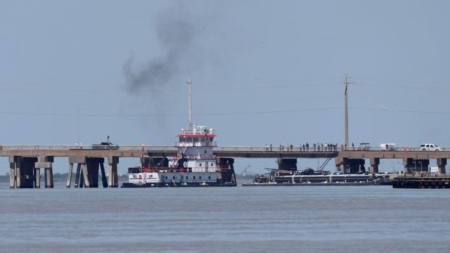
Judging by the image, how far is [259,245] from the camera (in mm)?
74250

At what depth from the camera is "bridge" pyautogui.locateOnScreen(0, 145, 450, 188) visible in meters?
190

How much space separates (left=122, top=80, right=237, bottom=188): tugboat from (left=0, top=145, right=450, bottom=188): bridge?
9.44 ft

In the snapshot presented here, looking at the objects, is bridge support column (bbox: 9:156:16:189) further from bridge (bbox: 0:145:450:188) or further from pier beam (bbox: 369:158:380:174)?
pier beam (bbox: 369:158:380:174)

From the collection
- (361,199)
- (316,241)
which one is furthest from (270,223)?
(361,199)

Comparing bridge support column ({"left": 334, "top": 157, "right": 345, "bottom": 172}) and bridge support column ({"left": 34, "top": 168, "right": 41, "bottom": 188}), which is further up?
bridge support column ({"left": 334, "top": 157, "right": 345, "bottom": 172})

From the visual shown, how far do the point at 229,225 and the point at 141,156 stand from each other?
101140 mm

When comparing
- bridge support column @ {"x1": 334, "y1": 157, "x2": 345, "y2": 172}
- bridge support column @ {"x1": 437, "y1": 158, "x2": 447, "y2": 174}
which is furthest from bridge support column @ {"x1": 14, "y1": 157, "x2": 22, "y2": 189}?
bridge support column @ {"x1": 437, "y1": 158, "x2": 447, "y2": 174}

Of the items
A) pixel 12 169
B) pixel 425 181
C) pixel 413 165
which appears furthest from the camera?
pixel 413 165

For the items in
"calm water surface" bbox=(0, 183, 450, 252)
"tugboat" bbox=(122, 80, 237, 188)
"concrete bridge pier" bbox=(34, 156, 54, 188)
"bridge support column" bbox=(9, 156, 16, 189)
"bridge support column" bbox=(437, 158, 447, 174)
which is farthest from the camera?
"bridge support column" bbox=(437, 158, 447, 174)

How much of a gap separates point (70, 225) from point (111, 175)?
102795 mm

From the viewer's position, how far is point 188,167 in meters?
186

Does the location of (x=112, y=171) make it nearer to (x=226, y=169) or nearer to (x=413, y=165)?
(x=226, y=169)

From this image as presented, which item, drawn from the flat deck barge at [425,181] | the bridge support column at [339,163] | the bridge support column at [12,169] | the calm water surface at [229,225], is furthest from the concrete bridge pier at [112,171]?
the calm water surface at [229,225]

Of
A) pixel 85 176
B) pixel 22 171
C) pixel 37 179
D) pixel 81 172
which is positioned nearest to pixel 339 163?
pixel 85 176
